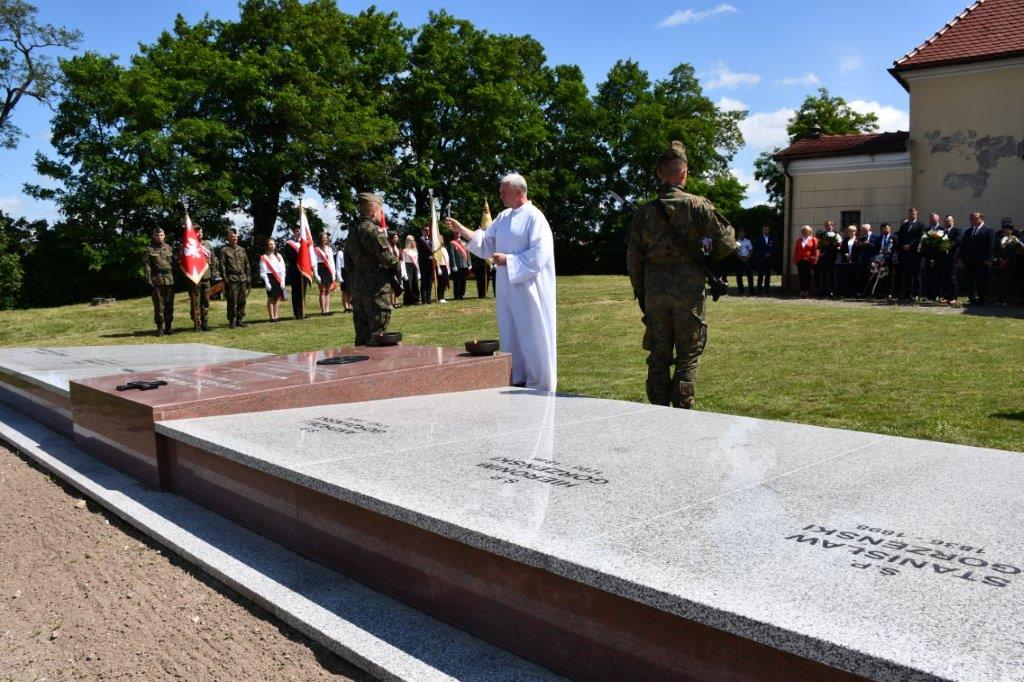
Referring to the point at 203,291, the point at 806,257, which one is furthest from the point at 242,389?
the point at 806,257

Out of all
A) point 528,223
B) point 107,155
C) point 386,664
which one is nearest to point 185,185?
point 107,155

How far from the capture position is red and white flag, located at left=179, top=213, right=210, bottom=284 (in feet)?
62.0

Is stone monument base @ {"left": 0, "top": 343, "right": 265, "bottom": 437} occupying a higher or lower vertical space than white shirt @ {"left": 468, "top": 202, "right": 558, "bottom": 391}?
lower

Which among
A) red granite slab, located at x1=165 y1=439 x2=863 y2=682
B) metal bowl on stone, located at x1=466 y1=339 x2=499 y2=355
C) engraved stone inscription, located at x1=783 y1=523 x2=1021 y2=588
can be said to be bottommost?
red granite slab, located at x1=165 y1=439 x2=863 y2=682

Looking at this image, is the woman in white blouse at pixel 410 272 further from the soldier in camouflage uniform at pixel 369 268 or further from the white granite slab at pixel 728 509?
the white granite slab at pixel 728 509

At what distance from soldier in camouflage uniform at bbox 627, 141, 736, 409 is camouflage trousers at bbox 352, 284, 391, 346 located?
12.3 feet

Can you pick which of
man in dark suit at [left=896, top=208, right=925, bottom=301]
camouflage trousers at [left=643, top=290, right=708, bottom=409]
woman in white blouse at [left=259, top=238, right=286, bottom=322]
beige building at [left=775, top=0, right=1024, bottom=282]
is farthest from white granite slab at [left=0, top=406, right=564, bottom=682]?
beige building at [left=775, top=0, right=1024, bottom=282]

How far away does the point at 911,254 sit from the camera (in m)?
19.5

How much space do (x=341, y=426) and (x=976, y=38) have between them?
24.4 metres

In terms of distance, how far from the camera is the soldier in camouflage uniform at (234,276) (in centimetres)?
1925

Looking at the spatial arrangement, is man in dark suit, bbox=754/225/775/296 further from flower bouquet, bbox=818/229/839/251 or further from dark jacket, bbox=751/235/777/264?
flower bouquet, bbox=818/229/839/251

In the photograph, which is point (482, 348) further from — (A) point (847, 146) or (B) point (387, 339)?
(A) point (847, 146)

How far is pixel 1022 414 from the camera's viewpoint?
7422 mm

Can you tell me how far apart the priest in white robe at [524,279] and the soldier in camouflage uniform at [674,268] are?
1287 millimetres
